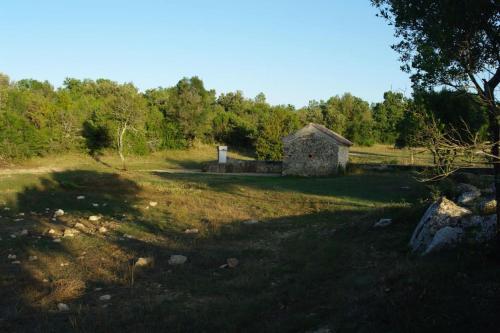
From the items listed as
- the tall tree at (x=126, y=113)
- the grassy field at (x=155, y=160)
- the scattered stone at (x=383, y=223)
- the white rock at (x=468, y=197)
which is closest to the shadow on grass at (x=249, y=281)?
the scattered stone at (x=383, y=223)

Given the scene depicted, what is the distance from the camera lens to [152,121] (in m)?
57.5

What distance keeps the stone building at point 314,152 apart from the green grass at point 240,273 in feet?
48.4

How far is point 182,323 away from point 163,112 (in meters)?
56.7

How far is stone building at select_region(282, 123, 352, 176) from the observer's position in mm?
36594

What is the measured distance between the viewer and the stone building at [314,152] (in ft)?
120

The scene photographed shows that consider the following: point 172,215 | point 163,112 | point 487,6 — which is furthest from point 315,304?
point 163,112

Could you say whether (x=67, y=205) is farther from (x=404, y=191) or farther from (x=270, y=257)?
(x=404, y=191)

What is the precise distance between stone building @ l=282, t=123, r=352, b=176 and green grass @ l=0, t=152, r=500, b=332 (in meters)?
14.8

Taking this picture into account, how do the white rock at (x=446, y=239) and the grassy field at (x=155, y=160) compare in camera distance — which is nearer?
the white rock at (x=446, y=239)

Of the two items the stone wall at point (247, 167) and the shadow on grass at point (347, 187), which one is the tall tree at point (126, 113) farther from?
the shadow on grass at point (347, 187)

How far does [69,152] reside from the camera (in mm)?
49500

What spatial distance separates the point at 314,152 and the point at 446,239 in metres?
28.7

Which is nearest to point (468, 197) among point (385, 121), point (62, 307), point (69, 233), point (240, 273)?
point (240, 273)

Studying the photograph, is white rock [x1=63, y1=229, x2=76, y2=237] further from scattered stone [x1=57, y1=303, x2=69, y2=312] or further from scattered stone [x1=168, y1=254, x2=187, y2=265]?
scattered stone [x1=57, y1=303, x2=69, y2=312]
